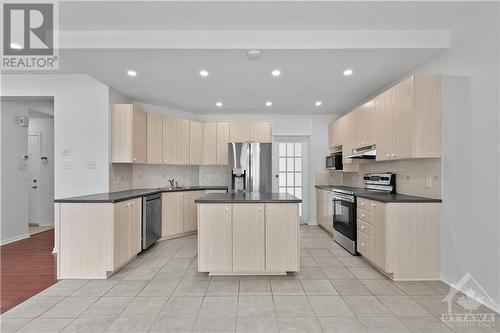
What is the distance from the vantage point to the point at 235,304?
243cm

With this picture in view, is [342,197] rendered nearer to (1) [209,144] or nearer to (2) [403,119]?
(2) [403,119]

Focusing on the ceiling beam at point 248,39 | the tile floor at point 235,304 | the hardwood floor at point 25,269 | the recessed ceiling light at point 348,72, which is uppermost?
the ceiling beam at point 248,39

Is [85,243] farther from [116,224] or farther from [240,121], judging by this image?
[240,121]

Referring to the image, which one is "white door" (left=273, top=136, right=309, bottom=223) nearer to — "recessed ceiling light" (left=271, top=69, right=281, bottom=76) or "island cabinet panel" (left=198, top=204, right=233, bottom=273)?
"recessed ceiling light" (left=271, top=69, right=281, bottom=76)

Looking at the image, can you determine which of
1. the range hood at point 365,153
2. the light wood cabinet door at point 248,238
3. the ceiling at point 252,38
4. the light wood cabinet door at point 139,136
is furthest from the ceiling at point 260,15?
the light wood cabinet door at point 248,238

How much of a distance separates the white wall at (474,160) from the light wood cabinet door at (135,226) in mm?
3969

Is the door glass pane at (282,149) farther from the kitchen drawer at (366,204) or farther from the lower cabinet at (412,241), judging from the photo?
the lower cabinet at (412,241)

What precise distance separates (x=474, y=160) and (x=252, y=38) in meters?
2.63

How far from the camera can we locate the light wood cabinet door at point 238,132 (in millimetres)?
5680

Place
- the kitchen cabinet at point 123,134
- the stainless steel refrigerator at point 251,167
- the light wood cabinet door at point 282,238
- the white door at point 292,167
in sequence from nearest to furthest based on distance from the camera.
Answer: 1. the light wood cabinet door at point 282,238
2. the kitchen cabinet at point 123,134
3. the stainless steel refrigerator at point 251,167
4. the white door at point 292,167

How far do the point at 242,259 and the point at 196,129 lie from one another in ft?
11.0

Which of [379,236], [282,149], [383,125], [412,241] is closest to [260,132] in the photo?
[282,149]

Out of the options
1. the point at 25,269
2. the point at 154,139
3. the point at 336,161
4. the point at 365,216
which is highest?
the point at 154,139

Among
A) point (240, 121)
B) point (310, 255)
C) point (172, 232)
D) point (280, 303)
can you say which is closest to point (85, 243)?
point (172, 232)
